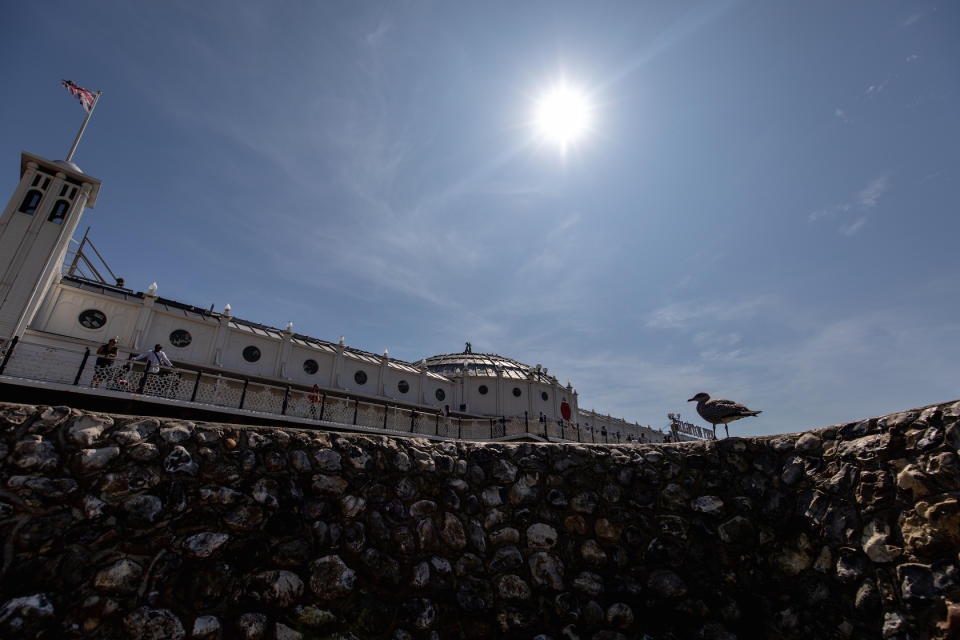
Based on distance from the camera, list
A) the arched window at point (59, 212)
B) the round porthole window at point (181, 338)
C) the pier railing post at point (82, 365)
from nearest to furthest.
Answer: the pier railing post at point (82, 365), the arched window at point (59, 212), the round porthole window at point (181, 338)

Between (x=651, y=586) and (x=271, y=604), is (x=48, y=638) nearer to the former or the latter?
(x=271, y=604)

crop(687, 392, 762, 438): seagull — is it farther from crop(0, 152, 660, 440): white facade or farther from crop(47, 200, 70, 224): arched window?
crop(47, 200, 70, 224): arched window

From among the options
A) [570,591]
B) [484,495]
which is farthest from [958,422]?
[484,495]

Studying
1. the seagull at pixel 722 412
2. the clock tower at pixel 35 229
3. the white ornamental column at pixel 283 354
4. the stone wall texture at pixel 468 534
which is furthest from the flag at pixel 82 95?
the seagull at pixel 722 412

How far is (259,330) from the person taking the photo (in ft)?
92.1

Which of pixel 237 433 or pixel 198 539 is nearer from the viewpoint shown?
pixel 198 539

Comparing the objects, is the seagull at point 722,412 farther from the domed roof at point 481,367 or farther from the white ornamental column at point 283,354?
the domed roof at point 481,367

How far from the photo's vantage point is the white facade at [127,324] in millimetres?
19359

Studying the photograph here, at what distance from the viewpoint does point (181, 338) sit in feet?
78.0

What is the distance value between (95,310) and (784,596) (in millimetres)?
28299

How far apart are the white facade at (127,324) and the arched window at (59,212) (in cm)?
4

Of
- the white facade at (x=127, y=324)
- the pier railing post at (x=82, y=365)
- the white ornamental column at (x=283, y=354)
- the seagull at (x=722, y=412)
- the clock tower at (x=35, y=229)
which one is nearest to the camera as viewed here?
the seagull at (x=722, y=412)

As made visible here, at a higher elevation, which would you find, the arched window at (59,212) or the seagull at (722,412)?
the arched window at (59,212)

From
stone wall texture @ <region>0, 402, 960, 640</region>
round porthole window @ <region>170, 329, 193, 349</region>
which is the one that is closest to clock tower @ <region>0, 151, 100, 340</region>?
round porthole window @ <region>170, 329, 193, 349</region>
